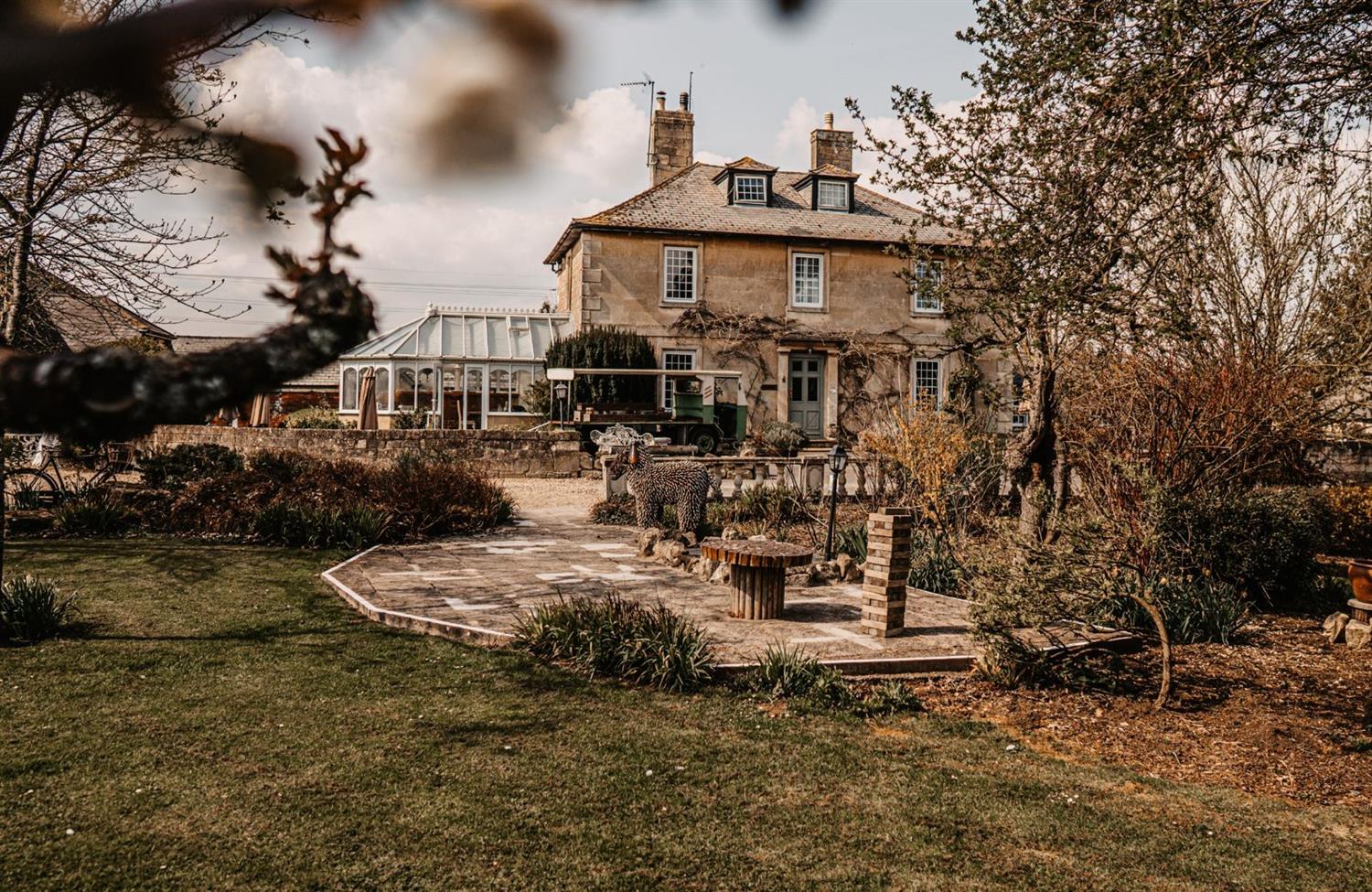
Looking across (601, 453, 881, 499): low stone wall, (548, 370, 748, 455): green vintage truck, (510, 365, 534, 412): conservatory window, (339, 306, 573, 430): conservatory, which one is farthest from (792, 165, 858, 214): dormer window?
(601, 453, 881, 499): low stone wall

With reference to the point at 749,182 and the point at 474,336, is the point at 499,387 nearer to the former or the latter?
the point at 474,336

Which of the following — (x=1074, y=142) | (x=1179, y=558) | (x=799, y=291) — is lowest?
(x=1179, y=558)

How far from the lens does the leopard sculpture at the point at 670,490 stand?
14.6 m

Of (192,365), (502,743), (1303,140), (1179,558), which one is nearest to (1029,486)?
(1179,558)

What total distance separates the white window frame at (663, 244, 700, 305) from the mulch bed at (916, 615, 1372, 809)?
21.7 m

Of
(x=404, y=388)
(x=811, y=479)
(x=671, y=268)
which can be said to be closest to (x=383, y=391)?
(x=404, y=388)

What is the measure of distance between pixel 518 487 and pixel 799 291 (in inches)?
510

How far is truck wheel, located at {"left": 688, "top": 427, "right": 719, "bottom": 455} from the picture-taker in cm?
2598

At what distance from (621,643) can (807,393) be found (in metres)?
23.4

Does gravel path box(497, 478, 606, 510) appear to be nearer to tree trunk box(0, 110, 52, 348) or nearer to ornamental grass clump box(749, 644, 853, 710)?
tree trunk box(0, 110, 52, 348)

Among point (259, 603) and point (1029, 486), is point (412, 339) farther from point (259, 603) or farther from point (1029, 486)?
point (1029, 486)

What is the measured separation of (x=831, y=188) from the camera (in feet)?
106

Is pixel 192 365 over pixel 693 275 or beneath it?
beneath

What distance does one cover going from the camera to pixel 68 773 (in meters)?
5.54
